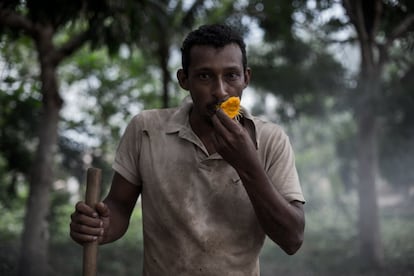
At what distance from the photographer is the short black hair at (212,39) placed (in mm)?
2035

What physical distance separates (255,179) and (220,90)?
0.44 m

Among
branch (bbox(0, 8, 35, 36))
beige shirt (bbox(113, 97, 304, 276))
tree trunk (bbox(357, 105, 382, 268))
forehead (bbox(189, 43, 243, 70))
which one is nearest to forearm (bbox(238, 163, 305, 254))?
beige shirt (bbox(113, 97, 304, 276))

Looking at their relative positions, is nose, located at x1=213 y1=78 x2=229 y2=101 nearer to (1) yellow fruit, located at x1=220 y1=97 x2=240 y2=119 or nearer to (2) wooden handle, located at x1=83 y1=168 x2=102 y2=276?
(1) yellow fruit, located at x1=220 y1=97 x2=240 y2=119

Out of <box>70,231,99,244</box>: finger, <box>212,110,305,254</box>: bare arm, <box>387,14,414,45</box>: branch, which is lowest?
<box>70,231,99,244</box>: finger

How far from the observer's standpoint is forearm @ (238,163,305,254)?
178 centimetres

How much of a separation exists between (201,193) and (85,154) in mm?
7357

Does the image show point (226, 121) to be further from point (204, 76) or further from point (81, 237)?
point (81, 237)

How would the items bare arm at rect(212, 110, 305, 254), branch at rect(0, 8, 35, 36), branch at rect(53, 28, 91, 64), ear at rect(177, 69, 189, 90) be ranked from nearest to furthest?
bare arm at rect(212, 110, 305, 254) < ear at rect(177, 69, 189, 90) < branch at rect(0, 8, 35, 36) < branch at rect(53, 28, 91, 64)

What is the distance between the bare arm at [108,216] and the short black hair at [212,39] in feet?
2.05

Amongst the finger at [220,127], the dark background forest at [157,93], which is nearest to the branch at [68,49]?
the dark background forest at [157,93]

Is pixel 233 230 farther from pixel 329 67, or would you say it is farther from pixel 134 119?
pixel 329 67

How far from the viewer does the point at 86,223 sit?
1.95 m

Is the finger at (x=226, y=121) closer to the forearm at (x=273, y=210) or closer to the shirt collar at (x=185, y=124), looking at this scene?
the forearm at (x=273, y=210)

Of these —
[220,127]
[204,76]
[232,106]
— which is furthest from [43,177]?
[220,127]
